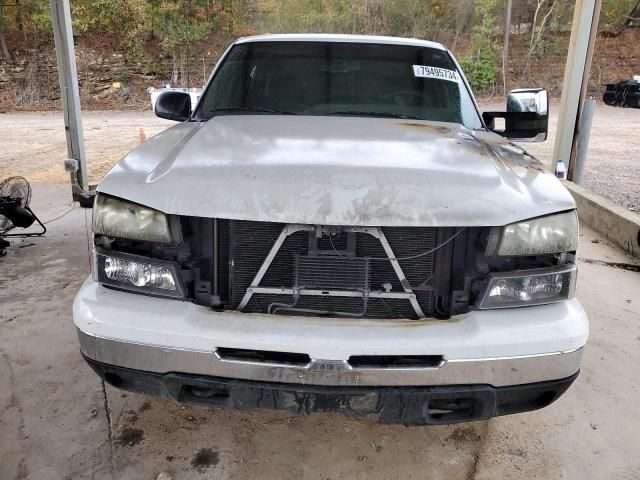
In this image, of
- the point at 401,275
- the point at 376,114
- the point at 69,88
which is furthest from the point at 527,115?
the point at 69,88

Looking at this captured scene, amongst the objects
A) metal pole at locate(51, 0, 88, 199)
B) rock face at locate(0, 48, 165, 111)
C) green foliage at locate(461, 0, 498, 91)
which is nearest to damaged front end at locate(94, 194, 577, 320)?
metal pole at locate(51, 0, 88, 199)

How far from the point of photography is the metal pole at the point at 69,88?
5918 mm

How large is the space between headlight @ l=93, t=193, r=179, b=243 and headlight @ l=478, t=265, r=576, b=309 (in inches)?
44.3

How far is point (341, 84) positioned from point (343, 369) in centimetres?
195

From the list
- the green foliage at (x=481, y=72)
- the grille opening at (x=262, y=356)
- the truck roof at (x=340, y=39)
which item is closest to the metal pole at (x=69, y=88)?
the truck roof at (x=340, y=39)

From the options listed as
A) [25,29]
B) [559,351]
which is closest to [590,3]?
[559,351]

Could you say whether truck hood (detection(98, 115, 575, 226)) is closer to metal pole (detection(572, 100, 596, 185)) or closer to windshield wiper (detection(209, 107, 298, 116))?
windshield wiper (detection(209, 107, 298, 116))

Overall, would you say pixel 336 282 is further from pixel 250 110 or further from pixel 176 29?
pixel 176 29

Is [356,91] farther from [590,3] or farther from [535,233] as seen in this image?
[590,3]

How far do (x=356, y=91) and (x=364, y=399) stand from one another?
194 cm

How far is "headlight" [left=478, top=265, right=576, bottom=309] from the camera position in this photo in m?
1.91

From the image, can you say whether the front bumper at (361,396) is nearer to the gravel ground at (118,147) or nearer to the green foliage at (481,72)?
the gravel ground at (118,147)

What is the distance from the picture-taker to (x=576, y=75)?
6758 millimetres

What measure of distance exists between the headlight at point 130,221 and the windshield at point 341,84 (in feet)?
4.03
